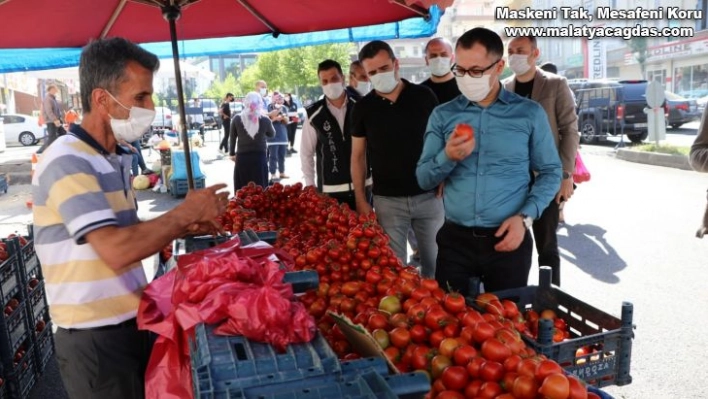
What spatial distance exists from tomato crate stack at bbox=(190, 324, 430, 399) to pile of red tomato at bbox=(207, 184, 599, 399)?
0.37 metres

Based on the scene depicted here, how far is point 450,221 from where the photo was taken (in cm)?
312

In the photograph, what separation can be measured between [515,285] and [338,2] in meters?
2.59

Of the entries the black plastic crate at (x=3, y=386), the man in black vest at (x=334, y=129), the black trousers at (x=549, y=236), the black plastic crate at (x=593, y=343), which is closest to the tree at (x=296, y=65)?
the man in black vest at (x=334, y=129)

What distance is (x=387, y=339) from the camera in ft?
6.63

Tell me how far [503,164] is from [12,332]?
10.3 ft

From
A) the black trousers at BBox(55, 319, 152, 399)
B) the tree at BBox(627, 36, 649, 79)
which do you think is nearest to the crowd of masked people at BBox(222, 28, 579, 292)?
the black trousers at BBox(55, 319, 152, 399)

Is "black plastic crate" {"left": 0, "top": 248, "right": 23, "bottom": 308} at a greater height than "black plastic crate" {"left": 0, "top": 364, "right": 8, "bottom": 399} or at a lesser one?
greater

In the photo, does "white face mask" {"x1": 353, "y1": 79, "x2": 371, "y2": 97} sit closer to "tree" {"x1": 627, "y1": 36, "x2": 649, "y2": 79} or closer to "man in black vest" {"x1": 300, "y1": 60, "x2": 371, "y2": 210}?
"man in black vest" {"x1": 300, "y1": 60, "x2": 371, "y2": 210}

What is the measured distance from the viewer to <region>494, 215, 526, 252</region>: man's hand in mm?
2771

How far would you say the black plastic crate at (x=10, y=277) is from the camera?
354 centimetres

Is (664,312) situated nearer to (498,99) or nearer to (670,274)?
(670,274)

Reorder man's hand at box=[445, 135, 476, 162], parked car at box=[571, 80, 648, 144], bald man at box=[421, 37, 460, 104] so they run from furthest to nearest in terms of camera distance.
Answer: parked car at box=[571, 80, 648, 144]
bald man at box=[421, 37, 460, 104]
man's hand at box=[445, 135, 476, 162]

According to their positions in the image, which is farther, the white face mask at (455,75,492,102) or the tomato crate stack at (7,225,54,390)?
the tomato crate stack at (7,225,54,390)

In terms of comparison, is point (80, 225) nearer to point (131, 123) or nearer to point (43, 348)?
point (131, 123)
